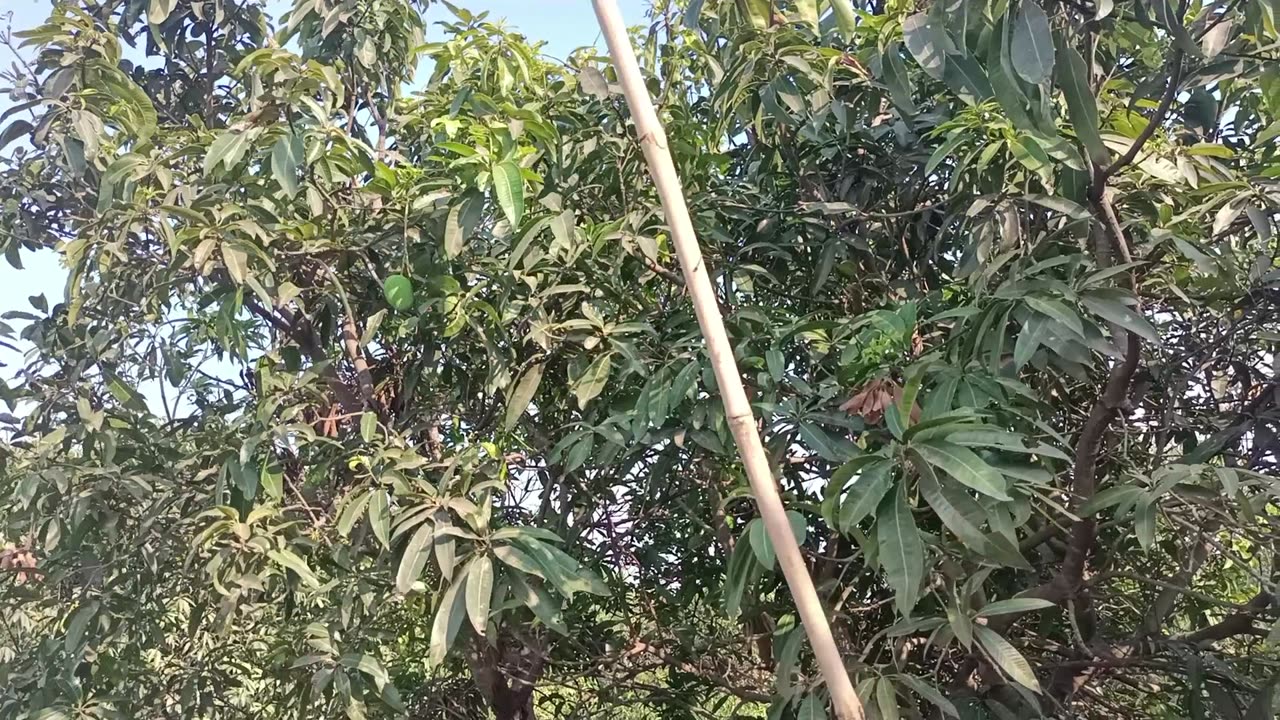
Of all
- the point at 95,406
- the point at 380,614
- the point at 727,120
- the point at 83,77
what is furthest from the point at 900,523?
the point at 83,77

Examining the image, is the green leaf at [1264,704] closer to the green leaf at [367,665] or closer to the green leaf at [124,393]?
the green leaf at [367,665]

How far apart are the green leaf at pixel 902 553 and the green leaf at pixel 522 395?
73cm

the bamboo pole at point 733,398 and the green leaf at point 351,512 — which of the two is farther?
the green leaf at point 351,512

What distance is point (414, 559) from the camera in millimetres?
1304

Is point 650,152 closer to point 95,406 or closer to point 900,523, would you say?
point 900,523

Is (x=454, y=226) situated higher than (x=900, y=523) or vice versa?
(x=454, y=226)

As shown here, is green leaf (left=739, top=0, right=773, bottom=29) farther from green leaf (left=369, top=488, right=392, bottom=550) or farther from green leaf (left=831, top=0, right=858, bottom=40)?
green leaf (left=369, top=488, right=392, bottom=550)

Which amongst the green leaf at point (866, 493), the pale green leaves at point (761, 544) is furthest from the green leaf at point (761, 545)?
the green leaf at point (866, 493)

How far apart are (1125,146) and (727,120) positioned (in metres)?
0.63

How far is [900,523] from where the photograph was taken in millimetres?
968

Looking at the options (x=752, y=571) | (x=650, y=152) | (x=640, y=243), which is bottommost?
(x=752, y=571)

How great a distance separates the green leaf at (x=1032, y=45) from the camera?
85cm

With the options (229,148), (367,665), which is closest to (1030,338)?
(367,665)

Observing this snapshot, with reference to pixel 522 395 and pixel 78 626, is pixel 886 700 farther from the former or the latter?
pixel 78 626
